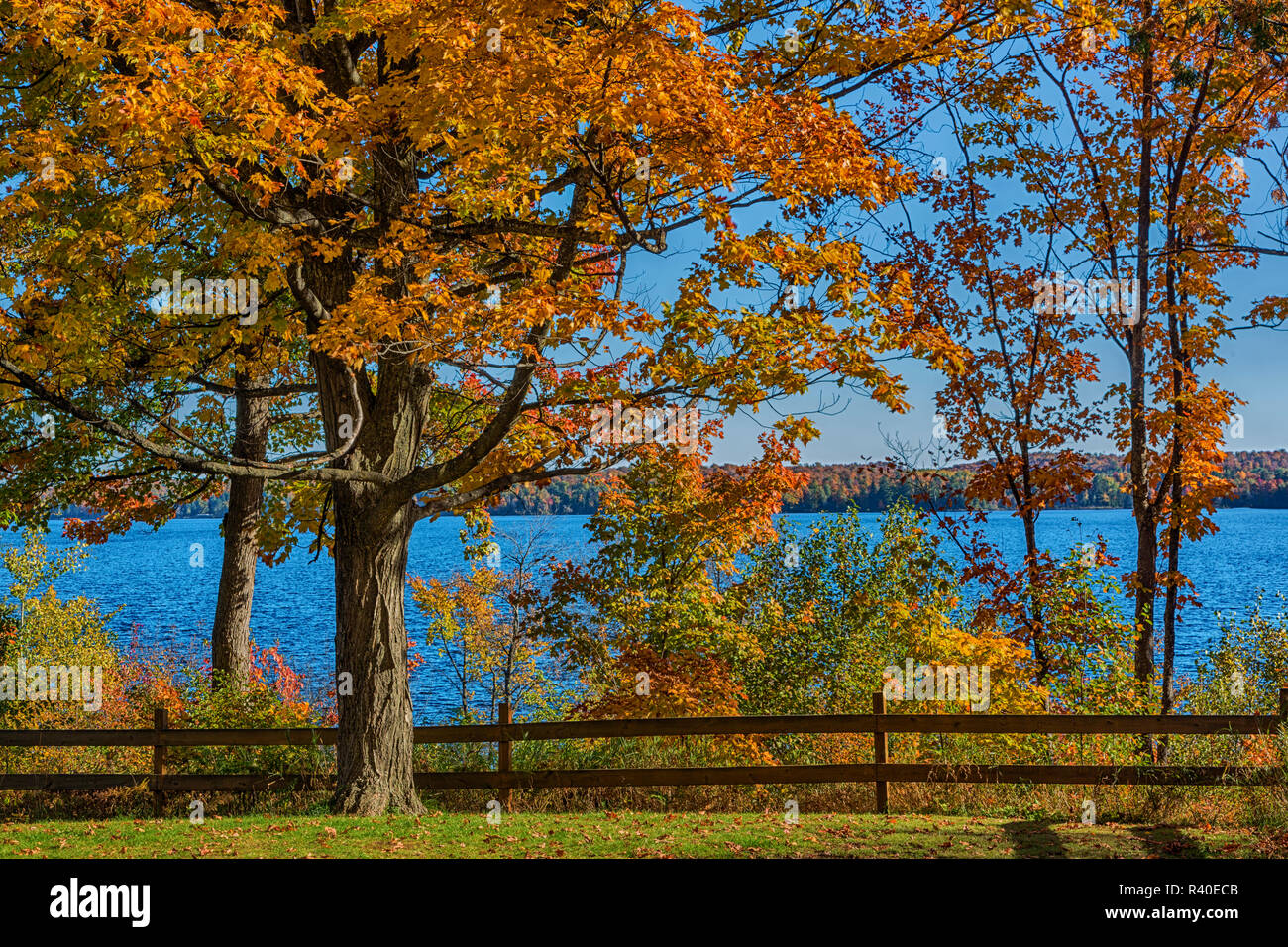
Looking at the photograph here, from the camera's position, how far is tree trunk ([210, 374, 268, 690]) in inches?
656

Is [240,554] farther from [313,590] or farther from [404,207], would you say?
[313,590]

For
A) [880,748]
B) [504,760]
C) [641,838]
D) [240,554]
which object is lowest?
[641,838]

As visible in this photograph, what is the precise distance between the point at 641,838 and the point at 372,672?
136 inches

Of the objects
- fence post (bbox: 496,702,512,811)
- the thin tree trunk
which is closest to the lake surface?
the thin tree trunk

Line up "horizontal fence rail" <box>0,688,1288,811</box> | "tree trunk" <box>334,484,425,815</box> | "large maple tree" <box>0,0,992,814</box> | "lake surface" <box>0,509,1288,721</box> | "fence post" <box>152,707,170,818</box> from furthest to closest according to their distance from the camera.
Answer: "lake surface" <box>0,509,1288,721</box> → "fence post" <box>152,707,170,818</box> → "tree trunk" <box>334,484,425,815</box> → "horizontal fence rail" <box>0,688,1288,811</box> → "large maple tree" <box>0,0,992,814</box>

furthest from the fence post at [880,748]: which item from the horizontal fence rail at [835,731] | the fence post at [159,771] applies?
the fence post at [159,771]

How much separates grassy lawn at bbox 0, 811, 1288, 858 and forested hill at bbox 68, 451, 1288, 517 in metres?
4.69

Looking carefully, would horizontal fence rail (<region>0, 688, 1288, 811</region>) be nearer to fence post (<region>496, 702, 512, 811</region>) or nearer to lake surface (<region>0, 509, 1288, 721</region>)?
fence post (<region>496, 702, 512, 811</region>)

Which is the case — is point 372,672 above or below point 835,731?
above

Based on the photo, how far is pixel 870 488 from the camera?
58781mm

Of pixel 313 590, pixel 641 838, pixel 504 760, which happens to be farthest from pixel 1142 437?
pixel 313 590

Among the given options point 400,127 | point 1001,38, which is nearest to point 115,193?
point 400,127

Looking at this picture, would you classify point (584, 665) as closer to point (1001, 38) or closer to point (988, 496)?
point (988, 496)

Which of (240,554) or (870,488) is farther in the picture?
(870,488)
